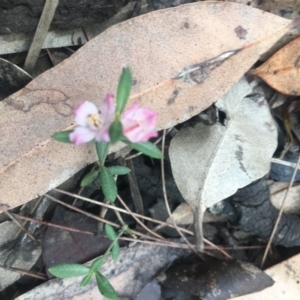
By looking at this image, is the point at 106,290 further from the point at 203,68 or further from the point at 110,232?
the point at 203,68

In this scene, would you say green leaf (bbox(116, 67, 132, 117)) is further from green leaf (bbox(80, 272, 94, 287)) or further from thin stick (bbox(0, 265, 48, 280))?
thin stick (bbox(0, 265, 48, 280))

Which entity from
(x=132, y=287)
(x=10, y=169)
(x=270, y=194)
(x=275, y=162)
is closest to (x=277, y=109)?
(x=275, y=162)

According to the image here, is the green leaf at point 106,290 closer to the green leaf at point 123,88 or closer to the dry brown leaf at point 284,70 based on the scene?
the green leaf at point 123,88

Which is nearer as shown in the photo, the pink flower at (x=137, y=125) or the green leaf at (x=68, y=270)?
the pink flower at (x=137, y=125)

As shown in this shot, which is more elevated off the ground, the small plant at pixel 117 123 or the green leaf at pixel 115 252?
the small plant at pixel 117 123

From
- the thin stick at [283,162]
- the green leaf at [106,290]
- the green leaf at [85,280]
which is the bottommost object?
the green leaf at [106,290]

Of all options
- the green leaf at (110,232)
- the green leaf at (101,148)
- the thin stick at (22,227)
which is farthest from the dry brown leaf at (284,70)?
the thin stick at (22,227)

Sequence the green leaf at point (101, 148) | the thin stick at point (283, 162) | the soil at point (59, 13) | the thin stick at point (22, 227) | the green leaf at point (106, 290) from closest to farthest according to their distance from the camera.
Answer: the green leaf at point (101, 148), the soil at point (59, 13), the green leaf at point (106, 290), the thin stick at point (22, 227), the thin stick at point (283, 162)

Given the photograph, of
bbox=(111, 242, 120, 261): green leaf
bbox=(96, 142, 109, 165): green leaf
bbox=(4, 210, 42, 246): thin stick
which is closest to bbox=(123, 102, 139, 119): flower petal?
bbox=(96, 142, 109, 165): green leaf
